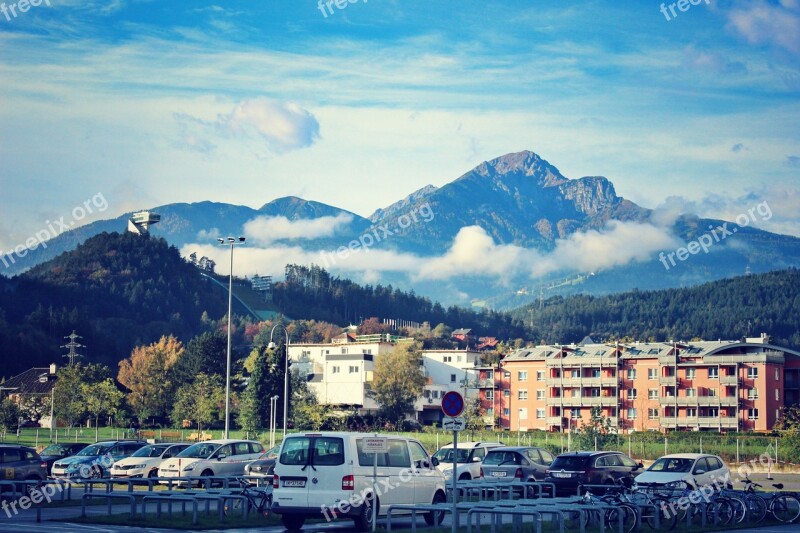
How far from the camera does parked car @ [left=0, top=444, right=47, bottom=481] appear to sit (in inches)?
1411

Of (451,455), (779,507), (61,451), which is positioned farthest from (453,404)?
(61,451)

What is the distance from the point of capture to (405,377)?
120 metres

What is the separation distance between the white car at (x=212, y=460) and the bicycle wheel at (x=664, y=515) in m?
16.9

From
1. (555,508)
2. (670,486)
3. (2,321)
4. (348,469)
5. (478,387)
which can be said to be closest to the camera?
(348,469)

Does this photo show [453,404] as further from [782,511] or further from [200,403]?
[200,403]

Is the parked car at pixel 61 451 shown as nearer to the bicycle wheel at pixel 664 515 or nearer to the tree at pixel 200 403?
the bicycle wheel at pixel 664 515

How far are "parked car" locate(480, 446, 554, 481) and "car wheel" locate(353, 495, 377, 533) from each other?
1491 cm

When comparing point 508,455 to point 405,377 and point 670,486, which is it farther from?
point 405,377

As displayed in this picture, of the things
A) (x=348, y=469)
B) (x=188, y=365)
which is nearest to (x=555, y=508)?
(x=348, y=469)

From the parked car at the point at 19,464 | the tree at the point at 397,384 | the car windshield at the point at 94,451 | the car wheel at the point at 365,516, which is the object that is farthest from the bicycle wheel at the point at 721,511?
the tree at the point at 397,384

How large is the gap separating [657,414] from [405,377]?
27161 mm

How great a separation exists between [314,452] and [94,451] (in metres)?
24.1

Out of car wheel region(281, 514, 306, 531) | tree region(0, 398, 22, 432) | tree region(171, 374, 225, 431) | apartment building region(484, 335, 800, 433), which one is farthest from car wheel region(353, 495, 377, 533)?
tree region(0, 398, 22, 432)

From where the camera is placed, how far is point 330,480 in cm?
2417
